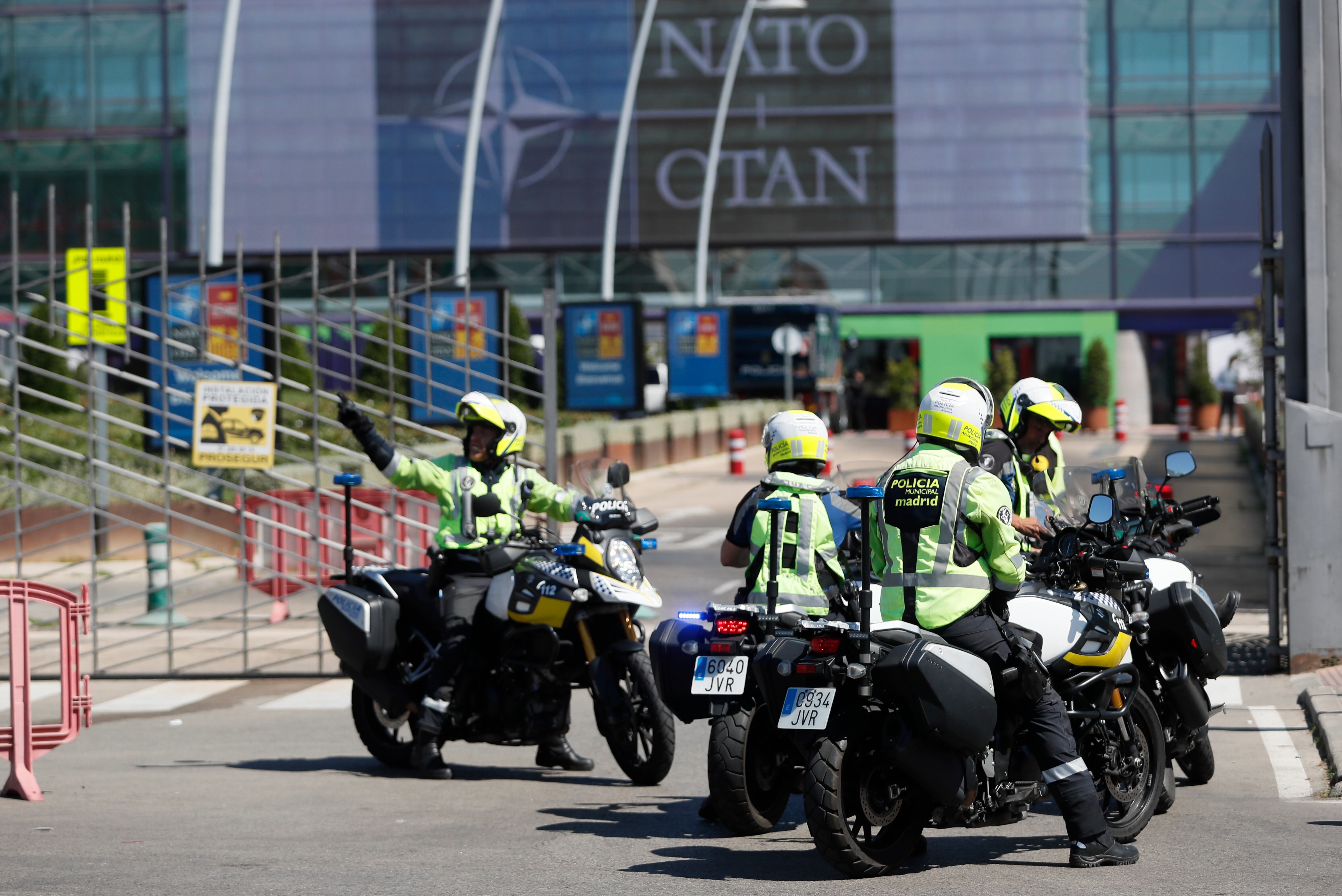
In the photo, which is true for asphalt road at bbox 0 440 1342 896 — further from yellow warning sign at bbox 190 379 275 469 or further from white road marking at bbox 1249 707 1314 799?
yellow warning sign at bbox 190 379 275 469

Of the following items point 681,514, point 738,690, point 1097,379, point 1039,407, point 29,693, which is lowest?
point 29,693

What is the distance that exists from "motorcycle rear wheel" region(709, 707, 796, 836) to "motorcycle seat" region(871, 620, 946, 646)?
81 centimetres

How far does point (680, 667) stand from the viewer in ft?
24.2

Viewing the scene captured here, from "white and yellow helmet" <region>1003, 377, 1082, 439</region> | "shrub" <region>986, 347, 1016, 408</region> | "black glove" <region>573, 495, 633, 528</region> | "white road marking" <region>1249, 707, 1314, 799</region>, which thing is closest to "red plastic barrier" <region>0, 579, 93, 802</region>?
"black glove" <region>573, 495, 633, 528</region>

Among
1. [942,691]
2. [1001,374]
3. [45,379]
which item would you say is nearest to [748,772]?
[942,691]

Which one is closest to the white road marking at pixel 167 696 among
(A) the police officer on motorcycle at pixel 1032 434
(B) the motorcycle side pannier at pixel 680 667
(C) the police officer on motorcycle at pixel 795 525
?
(B) the motorcycle side pannier at pixel 680 667

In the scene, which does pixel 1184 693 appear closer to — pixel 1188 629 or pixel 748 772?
pixel 1188 629

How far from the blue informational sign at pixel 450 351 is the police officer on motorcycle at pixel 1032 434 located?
4.91 meters

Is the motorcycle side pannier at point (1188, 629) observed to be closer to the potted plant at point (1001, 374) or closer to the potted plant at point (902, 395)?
the potted plant at point (1001, 374)

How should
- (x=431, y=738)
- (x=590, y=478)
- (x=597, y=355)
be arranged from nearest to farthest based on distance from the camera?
1. (x=431, y=738)
2. (x=590, y=478)
3. (x=597, y=355)

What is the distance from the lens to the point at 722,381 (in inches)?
1560

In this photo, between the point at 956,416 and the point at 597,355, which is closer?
the point at 956,416

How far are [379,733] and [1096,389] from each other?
141 feet

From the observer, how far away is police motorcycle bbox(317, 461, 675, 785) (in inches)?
343
